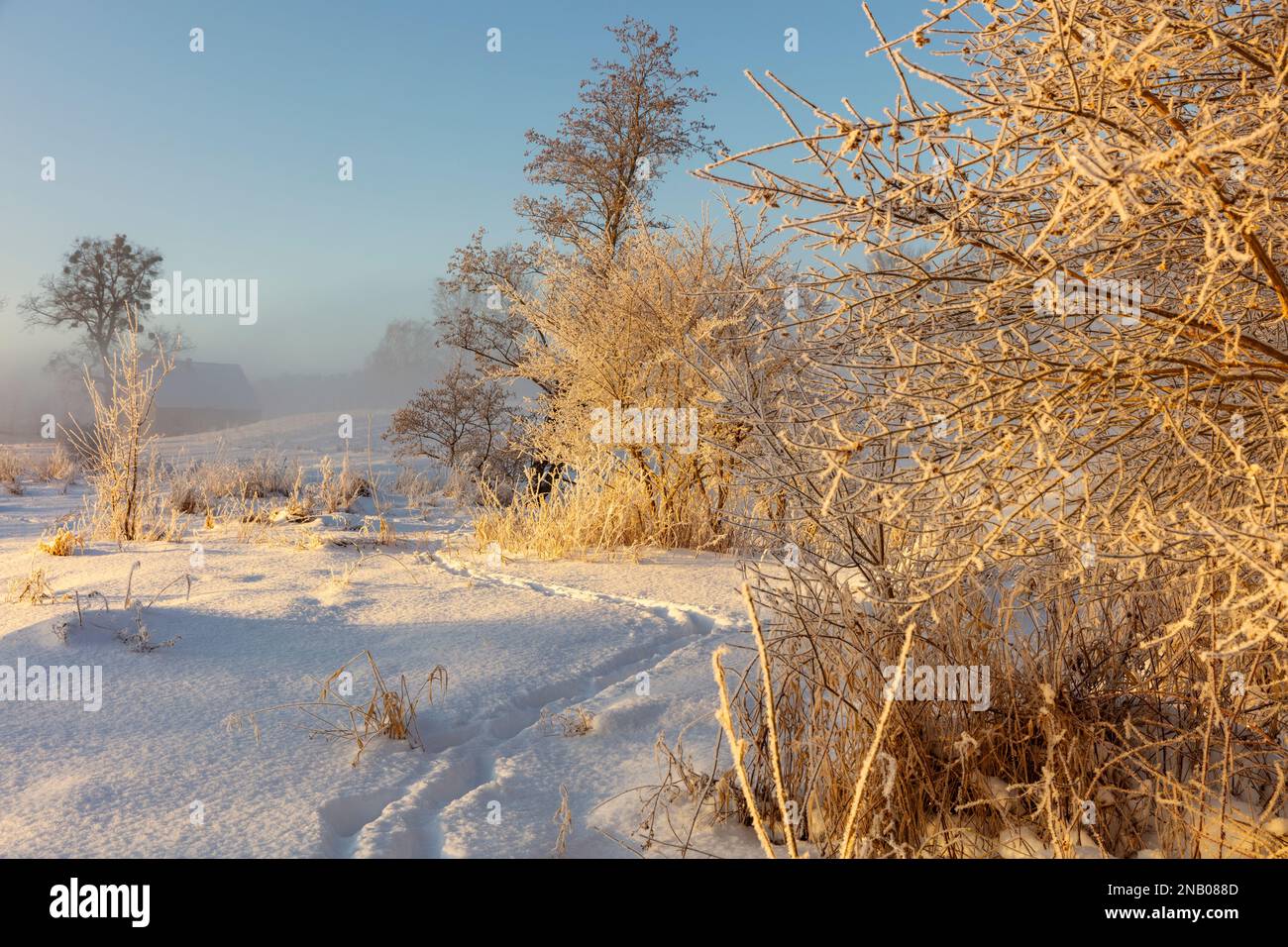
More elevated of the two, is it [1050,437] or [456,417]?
[456,417]

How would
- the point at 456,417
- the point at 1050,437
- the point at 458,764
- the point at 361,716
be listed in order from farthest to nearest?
the point at 456,417, the point at 361,716, the point at 458,764, the point at 1050,437

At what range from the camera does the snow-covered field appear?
7.35 ft

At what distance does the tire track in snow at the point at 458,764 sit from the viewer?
7.24 ft

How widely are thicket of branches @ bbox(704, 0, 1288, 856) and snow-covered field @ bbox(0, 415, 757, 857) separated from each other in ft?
1.83

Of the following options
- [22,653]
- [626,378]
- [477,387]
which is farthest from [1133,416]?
[477,387]

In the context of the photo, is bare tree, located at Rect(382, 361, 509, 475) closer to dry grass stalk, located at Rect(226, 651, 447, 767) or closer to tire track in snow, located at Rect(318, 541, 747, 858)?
tire track in snow, located at Rect(318, 541, 747, 858)

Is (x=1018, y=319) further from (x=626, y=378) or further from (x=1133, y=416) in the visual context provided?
(x=626, y=378)

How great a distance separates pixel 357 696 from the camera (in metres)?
3.14

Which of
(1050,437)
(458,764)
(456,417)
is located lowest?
(458,764)

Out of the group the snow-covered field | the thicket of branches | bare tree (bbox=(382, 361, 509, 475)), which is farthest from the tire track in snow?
bare tree (bbox=(382, 361, 509, 475))

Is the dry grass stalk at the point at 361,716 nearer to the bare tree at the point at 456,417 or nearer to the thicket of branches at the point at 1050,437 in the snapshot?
the thicket of branches at the point at 1050,437

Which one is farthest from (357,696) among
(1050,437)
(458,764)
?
(1050,437)

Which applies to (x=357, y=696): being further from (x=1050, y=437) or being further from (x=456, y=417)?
(x=456, y=417)

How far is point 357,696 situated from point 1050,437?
7.88 ft
